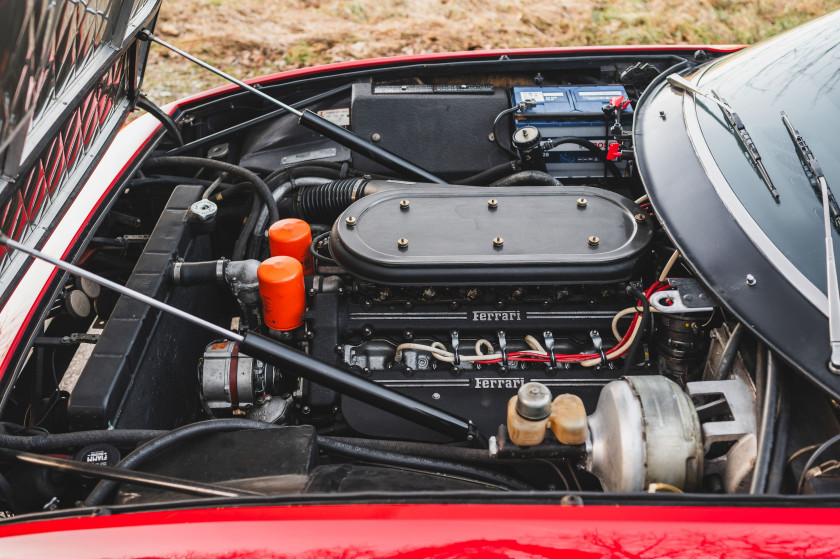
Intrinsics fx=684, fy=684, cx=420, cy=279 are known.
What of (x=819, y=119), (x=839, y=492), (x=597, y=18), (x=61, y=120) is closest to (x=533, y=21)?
(x=597, y=18)

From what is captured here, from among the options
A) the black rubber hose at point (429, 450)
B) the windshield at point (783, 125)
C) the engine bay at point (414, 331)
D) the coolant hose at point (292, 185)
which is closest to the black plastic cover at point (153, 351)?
the engine bay at point (414, 331)

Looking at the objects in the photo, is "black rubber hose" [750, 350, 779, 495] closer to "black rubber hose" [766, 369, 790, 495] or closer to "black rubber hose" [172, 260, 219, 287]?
"black rubber hose" [766, 369, 790, 495]

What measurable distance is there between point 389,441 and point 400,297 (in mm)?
412

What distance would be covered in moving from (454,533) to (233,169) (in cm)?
159

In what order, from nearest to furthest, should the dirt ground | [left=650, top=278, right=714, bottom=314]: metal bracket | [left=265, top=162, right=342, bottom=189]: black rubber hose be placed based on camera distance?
A: [left=650, top=278, right=714, bottom=314]: metal bracket < [left=265, top=162, right=342, bottom=189]: black rubber hose < the dirt ground

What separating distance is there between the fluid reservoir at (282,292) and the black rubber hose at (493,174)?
2.82 ft

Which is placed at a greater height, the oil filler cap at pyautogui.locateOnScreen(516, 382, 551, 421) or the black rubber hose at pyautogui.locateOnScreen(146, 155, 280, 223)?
the black rubber hose at pyautogui.locateOnScreen(146, 155, 280, 223)

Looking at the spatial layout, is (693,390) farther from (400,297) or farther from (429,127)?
(429,127)

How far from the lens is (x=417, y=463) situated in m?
1.60

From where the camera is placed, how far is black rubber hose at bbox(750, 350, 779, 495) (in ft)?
4.16

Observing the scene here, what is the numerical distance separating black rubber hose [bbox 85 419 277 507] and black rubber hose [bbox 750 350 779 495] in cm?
102

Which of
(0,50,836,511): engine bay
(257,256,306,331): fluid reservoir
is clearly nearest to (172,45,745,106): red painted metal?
(0,50,836,511): engine bay

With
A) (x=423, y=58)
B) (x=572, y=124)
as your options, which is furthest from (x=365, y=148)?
(x=572, y=124)

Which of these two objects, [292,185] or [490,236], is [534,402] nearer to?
[490,236]
